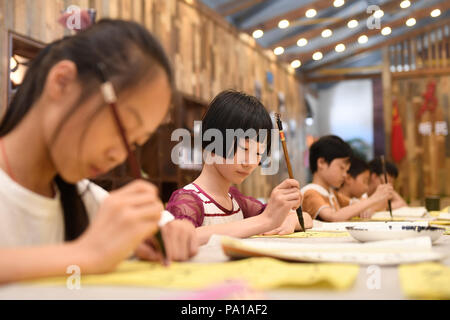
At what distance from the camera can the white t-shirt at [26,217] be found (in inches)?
35.6

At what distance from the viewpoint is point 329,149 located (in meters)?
3.29

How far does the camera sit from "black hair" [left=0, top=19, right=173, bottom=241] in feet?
2.65

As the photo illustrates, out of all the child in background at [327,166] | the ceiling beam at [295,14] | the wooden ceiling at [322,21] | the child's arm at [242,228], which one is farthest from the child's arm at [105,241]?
the ceiling beam at [295,14]

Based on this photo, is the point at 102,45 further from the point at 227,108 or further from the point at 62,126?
the point at 227,108

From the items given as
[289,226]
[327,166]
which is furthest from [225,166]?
[327,166]

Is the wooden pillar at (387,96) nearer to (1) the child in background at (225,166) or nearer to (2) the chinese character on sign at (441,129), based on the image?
(2) the chinese character on sign at (441,129)

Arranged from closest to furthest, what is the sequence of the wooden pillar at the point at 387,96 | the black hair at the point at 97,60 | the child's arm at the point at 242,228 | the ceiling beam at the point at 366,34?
the black hair at the point at 97,60, the child's arm at the point at 242,228, the ceiling beam at the point at 366,34, the wooden pillar at the point at 387,96

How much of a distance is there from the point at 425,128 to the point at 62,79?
8486mm

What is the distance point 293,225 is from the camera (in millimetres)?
1667

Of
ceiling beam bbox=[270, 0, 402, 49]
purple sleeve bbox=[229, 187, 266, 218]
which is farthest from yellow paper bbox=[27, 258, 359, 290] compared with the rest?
ceiling beam bbox=[270, 0, 402, 49]

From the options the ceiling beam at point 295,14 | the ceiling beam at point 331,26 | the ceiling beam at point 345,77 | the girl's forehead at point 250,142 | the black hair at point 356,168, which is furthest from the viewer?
the ceiling beam at point 345,77

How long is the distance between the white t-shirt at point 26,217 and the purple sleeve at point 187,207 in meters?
0.65

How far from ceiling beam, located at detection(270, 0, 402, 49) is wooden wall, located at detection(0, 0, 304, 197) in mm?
351
